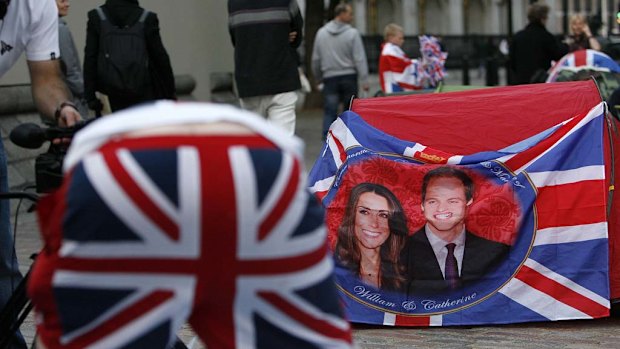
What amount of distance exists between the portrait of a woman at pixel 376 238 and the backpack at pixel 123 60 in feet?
9.20

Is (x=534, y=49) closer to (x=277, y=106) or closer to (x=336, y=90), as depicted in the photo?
(x=336, y=90)

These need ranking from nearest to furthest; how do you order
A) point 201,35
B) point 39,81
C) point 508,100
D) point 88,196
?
point 88,196
point 39,81
point 508,100
point 201,35

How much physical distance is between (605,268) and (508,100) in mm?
981

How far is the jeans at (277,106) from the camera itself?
9.68 m

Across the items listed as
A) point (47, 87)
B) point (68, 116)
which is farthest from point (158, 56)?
point (68, 116)

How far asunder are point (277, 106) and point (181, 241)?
717cm

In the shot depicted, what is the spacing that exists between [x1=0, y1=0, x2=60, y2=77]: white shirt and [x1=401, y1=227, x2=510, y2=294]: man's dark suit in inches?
83.8

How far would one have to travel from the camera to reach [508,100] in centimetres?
656

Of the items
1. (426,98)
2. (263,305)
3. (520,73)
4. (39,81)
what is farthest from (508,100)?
(520,73)

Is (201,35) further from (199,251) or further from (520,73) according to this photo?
(199,251)

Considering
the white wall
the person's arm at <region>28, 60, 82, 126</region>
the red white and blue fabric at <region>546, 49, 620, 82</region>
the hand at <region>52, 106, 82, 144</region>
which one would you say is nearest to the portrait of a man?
the person's arm at <region>28, 60, 82, 126</region>

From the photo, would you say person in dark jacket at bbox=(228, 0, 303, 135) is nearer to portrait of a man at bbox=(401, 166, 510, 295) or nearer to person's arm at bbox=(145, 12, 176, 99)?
person's arm at bbox=(145, 12, 176, 99)

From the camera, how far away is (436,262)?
6.20 meters

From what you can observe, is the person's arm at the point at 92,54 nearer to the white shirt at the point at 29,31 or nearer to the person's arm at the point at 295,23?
the person's arm at the point at 295,23
